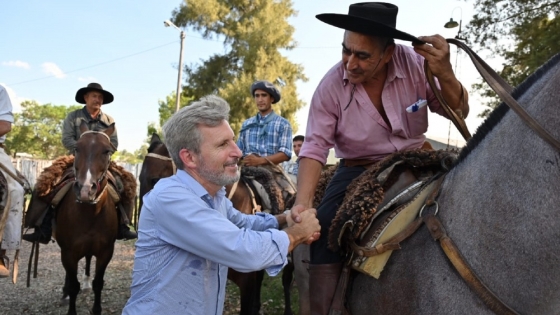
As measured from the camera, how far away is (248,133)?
6.88 metres

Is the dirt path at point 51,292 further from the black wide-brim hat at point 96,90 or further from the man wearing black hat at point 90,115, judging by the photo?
the black wide-brim hat at point 96,90

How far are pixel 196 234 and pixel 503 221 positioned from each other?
1.34 meters

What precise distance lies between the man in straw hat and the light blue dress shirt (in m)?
4.52

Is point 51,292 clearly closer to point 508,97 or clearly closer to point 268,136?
point 268,136

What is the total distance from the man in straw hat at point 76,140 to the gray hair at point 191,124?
4497 millimetres

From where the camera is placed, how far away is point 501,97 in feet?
6.28

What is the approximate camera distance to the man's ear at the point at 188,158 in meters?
2.40

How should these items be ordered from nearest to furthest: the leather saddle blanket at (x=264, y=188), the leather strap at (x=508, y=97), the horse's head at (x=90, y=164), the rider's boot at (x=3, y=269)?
the leather strap at (x=508, y=97)
the rider's boot at (x=3, y=269)
the horse's head at (x=90, y=164)
the leather saddle blanket at (x=264, y=188)

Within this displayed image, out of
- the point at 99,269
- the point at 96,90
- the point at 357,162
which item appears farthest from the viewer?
the point at 96,90

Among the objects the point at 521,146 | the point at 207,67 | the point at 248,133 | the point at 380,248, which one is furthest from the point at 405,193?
the point at 207,67

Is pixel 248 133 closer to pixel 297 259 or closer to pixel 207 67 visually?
pixel 297 259

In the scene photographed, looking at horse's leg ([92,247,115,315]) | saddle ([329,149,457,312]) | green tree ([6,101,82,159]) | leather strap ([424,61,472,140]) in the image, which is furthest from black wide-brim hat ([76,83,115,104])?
green tree ([6,101,82,159])

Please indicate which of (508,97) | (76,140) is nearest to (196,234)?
(508,97)

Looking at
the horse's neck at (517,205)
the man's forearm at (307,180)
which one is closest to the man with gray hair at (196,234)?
the man's forearm at (307,180)
